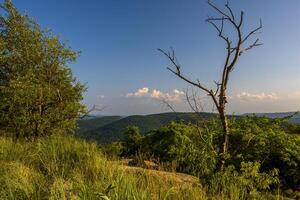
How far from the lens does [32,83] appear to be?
23000 millimetres

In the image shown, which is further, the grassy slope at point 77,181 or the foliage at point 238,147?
the foliage at point 238,147

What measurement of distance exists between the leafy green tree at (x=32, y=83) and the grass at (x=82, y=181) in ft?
38.2

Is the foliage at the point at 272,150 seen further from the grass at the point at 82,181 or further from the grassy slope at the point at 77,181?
the grassy slope at the point at 77,181

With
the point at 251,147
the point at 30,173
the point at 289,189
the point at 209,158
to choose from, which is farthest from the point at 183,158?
the point at 30,173

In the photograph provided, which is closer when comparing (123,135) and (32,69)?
(123,135)

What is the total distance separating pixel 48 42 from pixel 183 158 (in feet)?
57.1

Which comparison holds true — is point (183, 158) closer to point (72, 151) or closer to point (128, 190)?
point (72, 151)

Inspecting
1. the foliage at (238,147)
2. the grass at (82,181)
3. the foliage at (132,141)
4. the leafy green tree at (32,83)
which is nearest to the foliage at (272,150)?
the foliage at (238,147)

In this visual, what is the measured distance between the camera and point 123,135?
20016mm

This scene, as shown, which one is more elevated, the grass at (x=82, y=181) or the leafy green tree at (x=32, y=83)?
the leafy green tree at (x=32, y=83)

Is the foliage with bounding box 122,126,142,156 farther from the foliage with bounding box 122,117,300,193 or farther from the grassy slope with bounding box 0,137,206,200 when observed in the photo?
the grassy slope with bounding box 0,137,206,200

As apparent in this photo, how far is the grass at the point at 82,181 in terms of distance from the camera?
595 centimetres

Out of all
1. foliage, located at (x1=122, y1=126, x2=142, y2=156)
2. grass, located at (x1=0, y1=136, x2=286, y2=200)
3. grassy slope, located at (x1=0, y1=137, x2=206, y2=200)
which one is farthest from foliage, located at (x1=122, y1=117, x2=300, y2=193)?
grassy slope, located at (x1=0, y1=137, x2=206, y2=200)

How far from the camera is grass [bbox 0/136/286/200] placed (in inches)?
234
